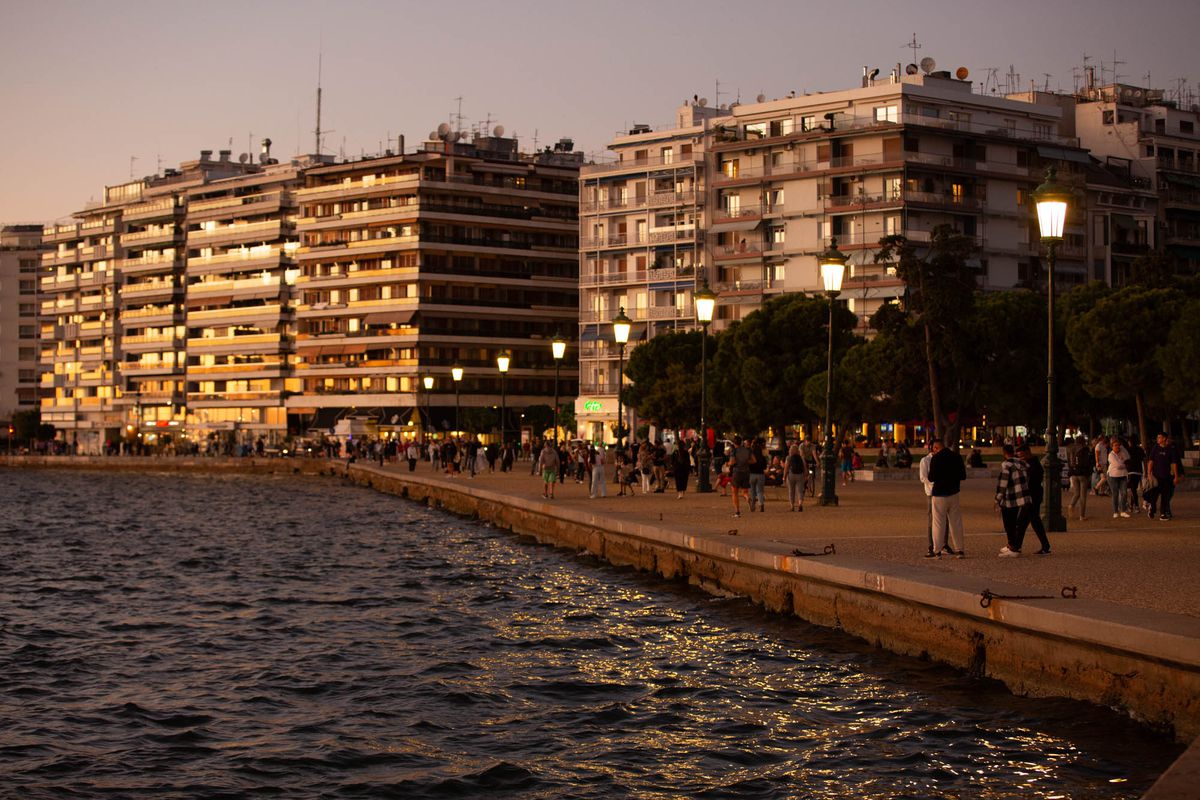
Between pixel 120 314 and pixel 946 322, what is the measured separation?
113 meters

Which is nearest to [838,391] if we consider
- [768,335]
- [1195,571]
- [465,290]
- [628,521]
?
[768,335]

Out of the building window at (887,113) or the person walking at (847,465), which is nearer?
the person walking at (847,465)

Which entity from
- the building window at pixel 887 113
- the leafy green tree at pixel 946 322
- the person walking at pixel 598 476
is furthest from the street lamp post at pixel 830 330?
the building window at pixel 887 113

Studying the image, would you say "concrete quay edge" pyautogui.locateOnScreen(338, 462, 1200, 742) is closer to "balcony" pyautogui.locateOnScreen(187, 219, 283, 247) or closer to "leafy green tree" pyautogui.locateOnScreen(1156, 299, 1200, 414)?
"leafy green tree" pyautogui.locateOnScreen(1156, 299, 1200, 414)

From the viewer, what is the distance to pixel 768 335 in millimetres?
69375

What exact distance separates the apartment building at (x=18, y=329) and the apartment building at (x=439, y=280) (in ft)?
181

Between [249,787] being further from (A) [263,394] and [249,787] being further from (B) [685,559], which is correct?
(A) [263,394]

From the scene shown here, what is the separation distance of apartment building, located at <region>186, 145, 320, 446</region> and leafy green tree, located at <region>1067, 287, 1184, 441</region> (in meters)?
95.8

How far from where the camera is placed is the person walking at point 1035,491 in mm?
22077

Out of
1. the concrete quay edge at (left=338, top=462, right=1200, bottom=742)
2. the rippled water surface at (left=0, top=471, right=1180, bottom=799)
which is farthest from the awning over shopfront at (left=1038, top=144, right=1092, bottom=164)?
the concrete quay edge at (left=338, top=462, right=1200, bottom=742)

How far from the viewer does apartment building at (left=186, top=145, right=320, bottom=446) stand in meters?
141

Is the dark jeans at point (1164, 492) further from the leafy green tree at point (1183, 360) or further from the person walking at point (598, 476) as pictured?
the leafy green tree at point (1183, 360)

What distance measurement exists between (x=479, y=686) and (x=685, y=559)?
9.12 metres

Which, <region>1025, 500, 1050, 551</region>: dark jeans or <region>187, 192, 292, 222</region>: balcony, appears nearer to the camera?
<region>1025, 500, 1050, 551</region>: dark jeans
